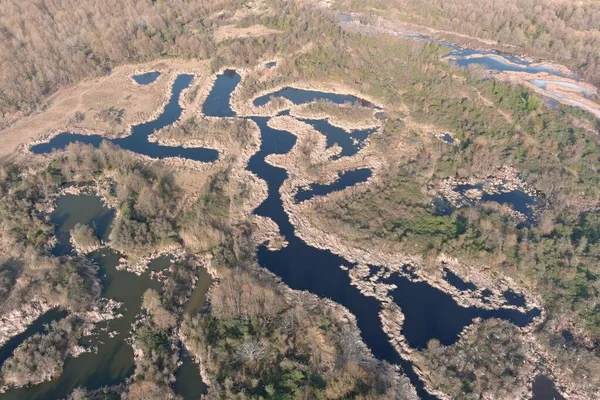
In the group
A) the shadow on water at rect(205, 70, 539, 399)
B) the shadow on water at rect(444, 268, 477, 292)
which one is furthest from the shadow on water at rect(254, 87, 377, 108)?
the shadow on water at rect(444, 268, 477, 292)

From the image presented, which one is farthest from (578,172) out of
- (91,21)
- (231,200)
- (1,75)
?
(91,21)

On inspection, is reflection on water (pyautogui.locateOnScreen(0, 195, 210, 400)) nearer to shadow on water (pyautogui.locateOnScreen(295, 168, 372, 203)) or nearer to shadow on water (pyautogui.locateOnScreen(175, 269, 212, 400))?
shadow on water (pyautogui.locateOnScreen(175, 269, 212, 400))

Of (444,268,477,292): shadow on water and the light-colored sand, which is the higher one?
the light-colored sand

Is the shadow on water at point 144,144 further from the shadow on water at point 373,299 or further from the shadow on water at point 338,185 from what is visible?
the shadow on water at point 373,299

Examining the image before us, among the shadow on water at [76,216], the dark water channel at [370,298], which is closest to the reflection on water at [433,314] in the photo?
the dark water channel at [370,298]

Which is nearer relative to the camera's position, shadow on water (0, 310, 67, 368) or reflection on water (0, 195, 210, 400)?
reflection on water (0, 195, 210, 400)

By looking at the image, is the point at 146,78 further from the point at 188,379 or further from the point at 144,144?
the point at 188,379

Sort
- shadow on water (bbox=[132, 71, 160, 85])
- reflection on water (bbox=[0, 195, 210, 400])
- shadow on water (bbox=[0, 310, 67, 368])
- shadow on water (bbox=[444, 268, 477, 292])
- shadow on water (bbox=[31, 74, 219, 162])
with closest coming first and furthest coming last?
1. reflection on water (bbox=[0, 195, 210, 400])
2. shadow on water (bbox=[0, 310, 67, 368])
3. shadow on water (bbox=[444, 268, 477, 292])
4. shadow on water (bbox=[31, 74, 219, 162])
5. shadow on water (bbox=[132, 71, 160, 85])
